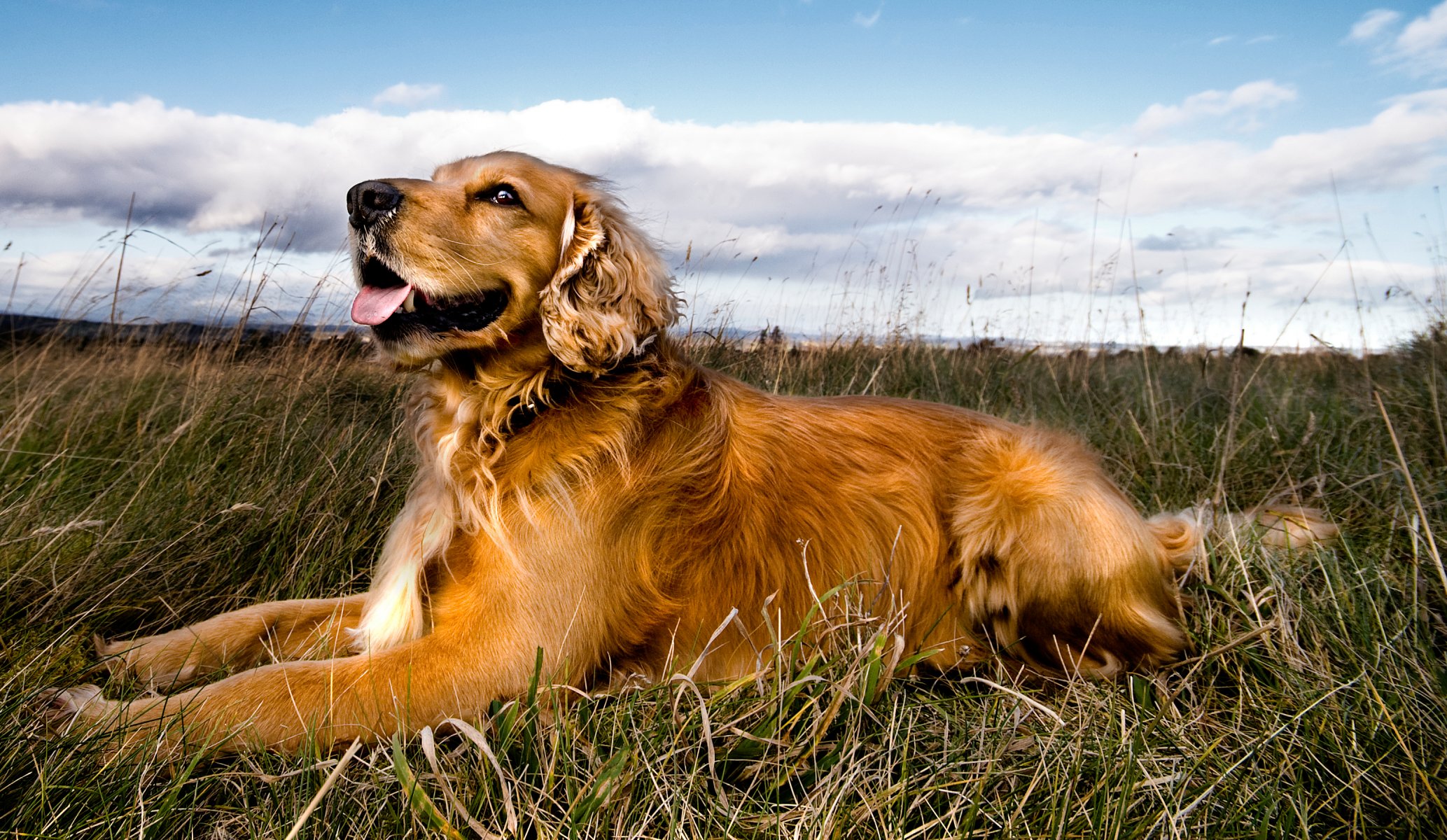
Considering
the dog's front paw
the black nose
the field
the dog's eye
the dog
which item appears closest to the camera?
the field

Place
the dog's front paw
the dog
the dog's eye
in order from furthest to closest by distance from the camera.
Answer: the dog's eye
the dog
the dog's front paw

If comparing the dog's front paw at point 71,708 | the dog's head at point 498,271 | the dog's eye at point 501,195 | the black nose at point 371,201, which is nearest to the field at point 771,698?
the dog's front paw at point 71,708

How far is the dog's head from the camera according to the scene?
2.39 meters

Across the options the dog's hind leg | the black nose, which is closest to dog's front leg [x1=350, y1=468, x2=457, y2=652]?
the dog's hind leg

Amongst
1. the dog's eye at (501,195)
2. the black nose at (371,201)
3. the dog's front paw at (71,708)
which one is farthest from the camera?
the dog's eye at (501,195)

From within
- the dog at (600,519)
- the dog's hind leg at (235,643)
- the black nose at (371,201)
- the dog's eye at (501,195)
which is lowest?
the dog's hind leg at (235,643)

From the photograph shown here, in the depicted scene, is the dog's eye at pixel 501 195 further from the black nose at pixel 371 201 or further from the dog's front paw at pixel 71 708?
the dog's front paw at pixel 71 708

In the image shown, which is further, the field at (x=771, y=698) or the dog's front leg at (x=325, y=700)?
the dog's front leg at (x=325, y=700)

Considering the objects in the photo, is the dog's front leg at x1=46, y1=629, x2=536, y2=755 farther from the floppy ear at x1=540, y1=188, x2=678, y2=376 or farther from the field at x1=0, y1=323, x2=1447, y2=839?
the floppy ear at x1=540, y1=188, x2=678, y2=376

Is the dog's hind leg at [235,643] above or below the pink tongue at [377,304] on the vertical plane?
below

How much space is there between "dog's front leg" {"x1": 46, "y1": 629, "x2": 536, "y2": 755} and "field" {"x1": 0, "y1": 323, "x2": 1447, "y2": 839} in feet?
0.24

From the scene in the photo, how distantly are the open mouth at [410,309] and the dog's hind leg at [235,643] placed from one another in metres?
0.88

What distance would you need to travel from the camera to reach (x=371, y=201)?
7.80 ft

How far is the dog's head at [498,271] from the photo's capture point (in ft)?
7.86
